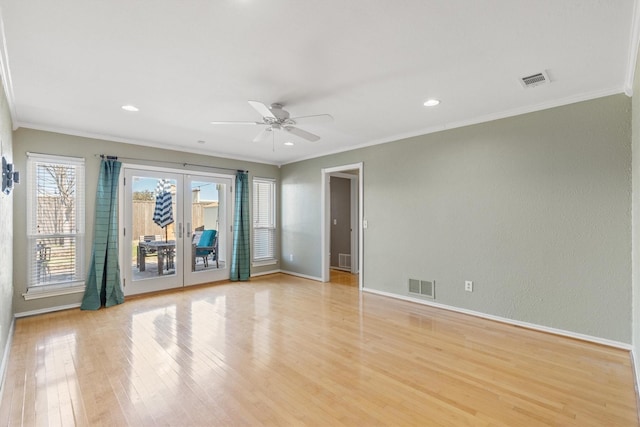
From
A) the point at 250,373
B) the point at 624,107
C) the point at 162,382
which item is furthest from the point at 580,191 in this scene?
the point at 162,382

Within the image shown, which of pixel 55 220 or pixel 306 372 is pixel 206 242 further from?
pixel 306 372

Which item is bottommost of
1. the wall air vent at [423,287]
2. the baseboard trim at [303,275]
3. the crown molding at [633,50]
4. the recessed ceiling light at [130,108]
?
the baseboard trim at [303,275]

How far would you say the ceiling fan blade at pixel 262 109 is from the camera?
9.08ft

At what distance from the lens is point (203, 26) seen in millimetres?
2006

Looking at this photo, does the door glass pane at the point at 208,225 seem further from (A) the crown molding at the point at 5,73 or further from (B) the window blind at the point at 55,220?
(A) the crown molding at the point at 5,73

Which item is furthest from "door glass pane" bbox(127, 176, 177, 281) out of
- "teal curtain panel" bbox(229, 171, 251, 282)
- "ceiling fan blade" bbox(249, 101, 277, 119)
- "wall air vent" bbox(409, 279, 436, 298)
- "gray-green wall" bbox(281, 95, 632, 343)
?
"wall air vent" bbox(409, 279, 436, 298)

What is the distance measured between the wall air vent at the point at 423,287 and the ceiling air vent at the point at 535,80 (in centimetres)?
266

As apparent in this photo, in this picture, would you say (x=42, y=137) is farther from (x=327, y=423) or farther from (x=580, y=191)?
(x=580, y=191)

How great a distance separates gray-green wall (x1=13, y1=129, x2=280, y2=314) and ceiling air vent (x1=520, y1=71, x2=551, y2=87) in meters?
5.06

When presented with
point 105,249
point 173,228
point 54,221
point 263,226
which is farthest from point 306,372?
point 263,226

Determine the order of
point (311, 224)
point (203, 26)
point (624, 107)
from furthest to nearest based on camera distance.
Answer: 1. point (311, 224)
2. point (624, 107)
3. point (203, 26)

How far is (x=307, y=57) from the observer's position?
240 centimetres

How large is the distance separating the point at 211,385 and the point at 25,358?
1.92 metres

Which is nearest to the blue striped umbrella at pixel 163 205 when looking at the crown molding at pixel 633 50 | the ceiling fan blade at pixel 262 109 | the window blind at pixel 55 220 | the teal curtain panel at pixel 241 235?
the window blind at pixel 55 220
